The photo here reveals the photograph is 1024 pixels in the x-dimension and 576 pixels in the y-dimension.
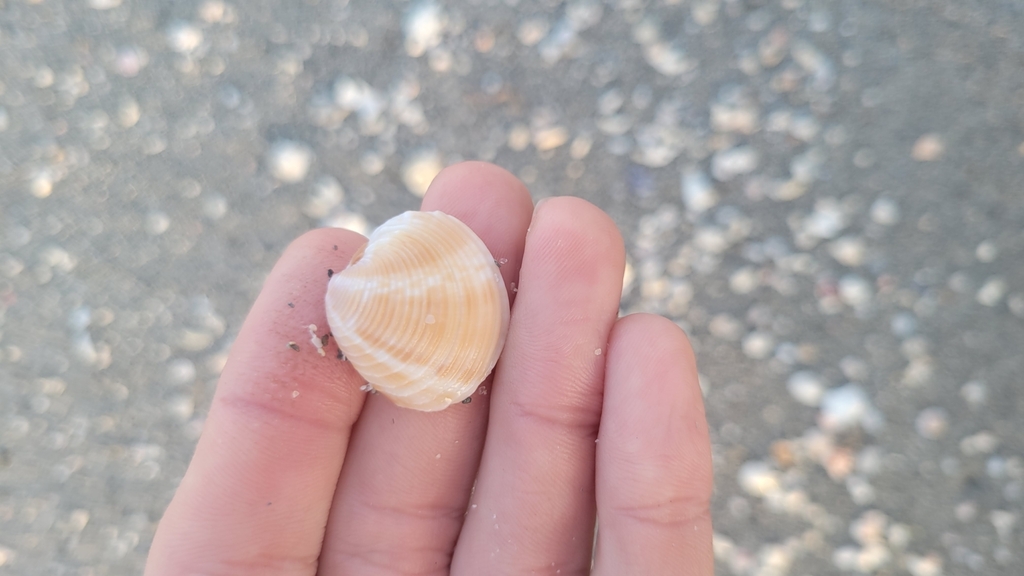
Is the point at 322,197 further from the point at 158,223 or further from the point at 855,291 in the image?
the point at 855,291

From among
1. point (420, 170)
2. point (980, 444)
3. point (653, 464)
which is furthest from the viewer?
point (420, 170)

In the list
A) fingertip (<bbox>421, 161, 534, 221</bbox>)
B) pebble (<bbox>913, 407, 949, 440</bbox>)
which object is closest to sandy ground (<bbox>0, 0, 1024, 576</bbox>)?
pebble (<bbox>913, 407, 949, 440</bbox>)


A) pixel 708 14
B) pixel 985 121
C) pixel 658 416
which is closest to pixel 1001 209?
pixel 985 121

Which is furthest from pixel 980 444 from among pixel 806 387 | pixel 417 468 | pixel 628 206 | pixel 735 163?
pixel 417 468

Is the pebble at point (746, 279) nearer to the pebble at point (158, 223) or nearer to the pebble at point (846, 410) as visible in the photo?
the pebble at point (846, 410)

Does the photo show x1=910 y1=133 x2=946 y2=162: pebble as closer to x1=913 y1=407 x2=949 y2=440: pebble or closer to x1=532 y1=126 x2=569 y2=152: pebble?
x1=913 y1=407 x2=949 y2=440: pebble

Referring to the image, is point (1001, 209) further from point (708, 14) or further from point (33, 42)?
point (33, 42)
